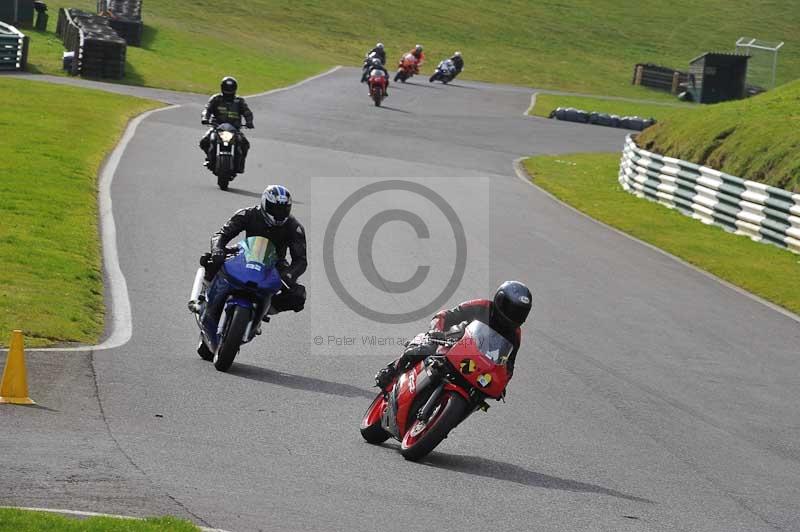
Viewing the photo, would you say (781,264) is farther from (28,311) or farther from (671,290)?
(28,311)

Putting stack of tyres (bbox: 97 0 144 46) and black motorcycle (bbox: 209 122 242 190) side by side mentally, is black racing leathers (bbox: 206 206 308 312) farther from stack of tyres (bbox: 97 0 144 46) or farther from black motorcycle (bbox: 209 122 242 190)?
stack of tyres (bbox: 97 0 144 46)

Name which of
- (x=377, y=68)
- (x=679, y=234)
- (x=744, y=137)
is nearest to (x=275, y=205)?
(x=679, y=234)

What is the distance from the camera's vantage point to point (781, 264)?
22031 mm

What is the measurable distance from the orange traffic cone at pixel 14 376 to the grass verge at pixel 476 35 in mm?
42873

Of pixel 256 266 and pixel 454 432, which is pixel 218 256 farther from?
pixel 454 432

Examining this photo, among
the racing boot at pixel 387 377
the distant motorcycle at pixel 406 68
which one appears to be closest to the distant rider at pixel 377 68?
the distant motorcycle at pixel 406 68

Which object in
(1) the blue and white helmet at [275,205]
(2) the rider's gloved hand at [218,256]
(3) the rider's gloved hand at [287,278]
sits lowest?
(3) the rider's gloved hand at [287,278]

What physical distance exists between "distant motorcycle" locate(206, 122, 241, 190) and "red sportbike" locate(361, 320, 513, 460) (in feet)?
47.1

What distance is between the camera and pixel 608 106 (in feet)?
200

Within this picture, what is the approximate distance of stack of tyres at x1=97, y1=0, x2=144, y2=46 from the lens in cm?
5850

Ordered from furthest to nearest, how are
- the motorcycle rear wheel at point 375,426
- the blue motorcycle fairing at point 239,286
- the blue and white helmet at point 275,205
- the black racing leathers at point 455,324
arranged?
the blue and white helmet at point 275,205 → the blue motorcycle fairing at point 239,286 → the motorcycle rear wheel at point 375,426 → the black racing leathers at point 455,324

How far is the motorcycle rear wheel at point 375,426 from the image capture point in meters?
10.0

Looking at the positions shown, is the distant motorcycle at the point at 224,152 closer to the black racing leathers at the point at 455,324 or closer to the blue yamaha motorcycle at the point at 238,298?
the blue yamaha motorcycle at the point at 238,298

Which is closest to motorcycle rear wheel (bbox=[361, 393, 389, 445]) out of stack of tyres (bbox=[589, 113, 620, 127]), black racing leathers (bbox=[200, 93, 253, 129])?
black racing leathers (bbox=[200, 93, 253, 129])
